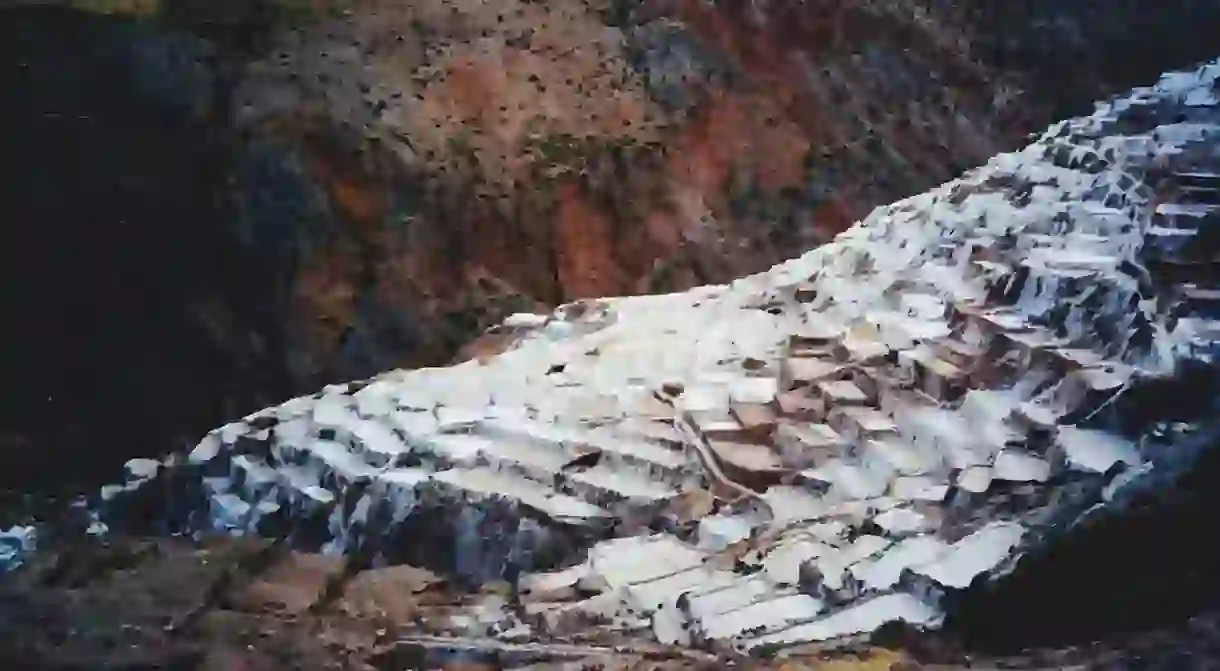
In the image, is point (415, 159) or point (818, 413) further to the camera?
point (415, 159)

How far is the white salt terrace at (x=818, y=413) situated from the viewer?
2.22 meters

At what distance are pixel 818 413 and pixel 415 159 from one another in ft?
4.82

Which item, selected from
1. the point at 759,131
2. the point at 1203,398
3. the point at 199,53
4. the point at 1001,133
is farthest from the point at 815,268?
the point at 199,53

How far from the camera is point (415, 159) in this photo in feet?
11.1

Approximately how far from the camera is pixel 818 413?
2.62m

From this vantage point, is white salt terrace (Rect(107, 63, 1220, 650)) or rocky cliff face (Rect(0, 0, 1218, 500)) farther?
rocky cliff face (Rect(0, 0, 1218, 500))

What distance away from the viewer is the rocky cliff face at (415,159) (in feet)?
8.84

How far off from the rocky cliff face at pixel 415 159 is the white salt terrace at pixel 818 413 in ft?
0.42

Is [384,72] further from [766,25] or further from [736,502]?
[736,502]

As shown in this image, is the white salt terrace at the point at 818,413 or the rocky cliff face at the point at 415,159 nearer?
the white salt terrace at the point at 818,413

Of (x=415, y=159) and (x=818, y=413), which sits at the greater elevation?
(x=415, y=159)

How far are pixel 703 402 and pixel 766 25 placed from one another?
1338mm

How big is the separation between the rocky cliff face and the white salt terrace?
0.13m

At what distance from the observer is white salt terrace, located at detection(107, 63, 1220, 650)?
2.22 m
